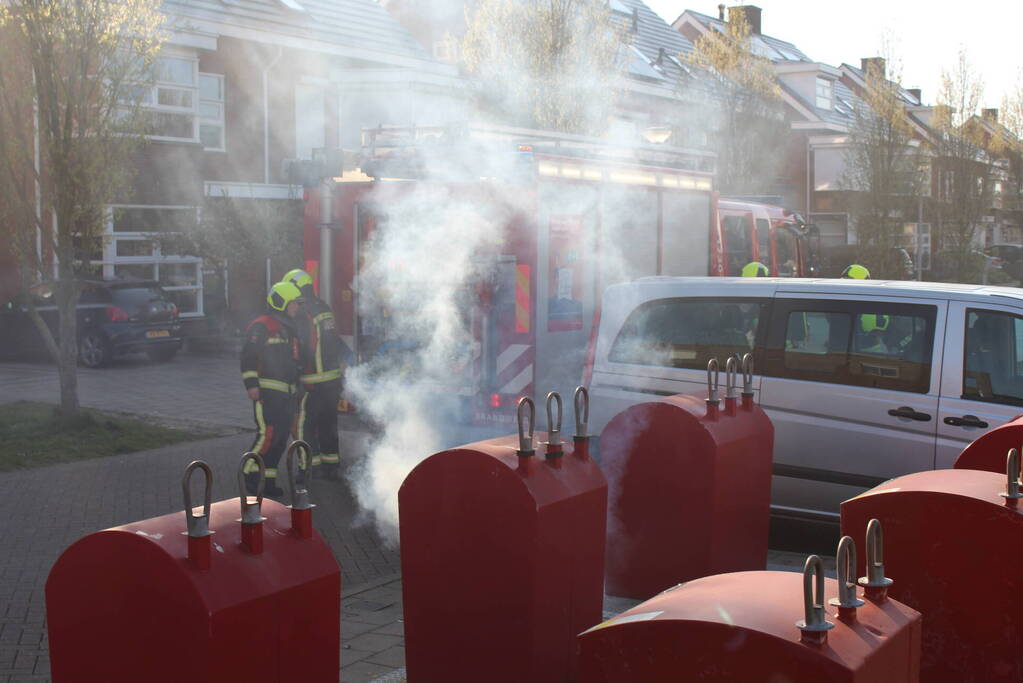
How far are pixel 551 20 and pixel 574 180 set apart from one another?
12.4 m

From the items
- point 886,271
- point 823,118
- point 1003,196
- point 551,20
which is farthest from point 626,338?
point 823,118

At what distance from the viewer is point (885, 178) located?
1030 inches

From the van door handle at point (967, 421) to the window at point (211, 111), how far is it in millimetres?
17920

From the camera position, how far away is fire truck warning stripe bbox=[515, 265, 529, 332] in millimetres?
8102

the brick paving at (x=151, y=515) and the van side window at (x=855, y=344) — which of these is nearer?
the brick paving at (x=151, y=515)

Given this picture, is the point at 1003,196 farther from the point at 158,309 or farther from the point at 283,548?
the point at 283,548

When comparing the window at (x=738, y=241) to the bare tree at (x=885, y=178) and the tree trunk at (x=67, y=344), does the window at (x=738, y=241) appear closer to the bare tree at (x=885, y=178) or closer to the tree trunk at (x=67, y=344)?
the tree trunk at (x=67, y=344)

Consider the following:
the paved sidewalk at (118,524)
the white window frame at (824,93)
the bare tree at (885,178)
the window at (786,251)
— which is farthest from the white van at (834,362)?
the white window frame at (824,93)

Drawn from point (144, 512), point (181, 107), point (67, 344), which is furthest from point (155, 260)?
point (144, 512)

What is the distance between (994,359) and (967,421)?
0.41 metres

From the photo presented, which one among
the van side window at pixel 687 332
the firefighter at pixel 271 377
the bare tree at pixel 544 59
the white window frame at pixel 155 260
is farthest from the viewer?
the bare tree at pixel 544 59

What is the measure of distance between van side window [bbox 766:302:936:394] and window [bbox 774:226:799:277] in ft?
25.2

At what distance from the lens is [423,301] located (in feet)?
28.6

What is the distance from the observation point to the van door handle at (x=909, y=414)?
252 inches
